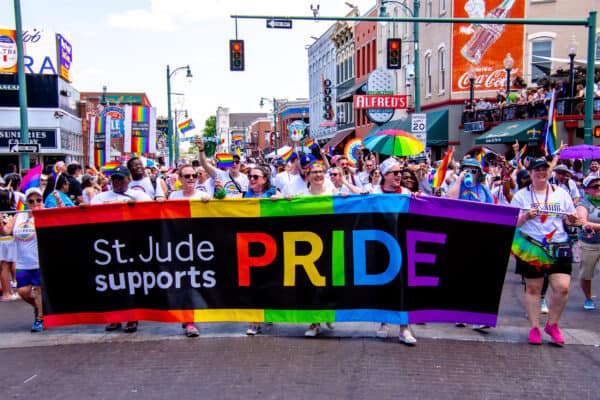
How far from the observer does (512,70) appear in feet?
88.9

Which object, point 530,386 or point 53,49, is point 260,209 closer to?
point 530,386

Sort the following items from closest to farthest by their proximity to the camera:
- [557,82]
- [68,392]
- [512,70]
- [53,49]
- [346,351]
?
[68,392], [346,351], [557,82], [512,70], [53,49]

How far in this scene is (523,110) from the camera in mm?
22062

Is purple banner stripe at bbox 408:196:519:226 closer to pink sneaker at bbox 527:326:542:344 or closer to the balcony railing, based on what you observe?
pink sneaker at bbox 527:326:542:344

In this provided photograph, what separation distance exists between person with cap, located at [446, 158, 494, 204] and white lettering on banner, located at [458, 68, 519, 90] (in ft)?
69.5

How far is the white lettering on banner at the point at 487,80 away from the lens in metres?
27.2

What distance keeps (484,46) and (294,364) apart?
24.5 m

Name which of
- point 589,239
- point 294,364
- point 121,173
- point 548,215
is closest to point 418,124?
point 589,239

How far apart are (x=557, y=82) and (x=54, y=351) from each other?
767 inches

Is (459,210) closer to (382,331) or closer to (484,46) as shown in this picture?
(382,331)

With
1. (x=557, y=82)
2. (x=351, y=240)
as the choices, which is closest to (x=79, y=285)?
(x=351, y=240)

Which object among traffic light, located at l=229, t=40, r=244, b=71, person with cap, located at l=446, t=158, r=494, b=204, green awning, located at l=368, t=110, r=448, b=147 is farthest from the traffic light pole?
green awning, located at l=368, t=110, r=448, b=147

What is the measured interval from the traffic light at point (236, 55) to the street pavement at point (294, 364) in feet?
40.8

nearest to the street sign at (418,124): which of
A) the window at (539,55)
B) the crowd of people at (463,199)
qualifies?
the crowd of people at (463,199)
